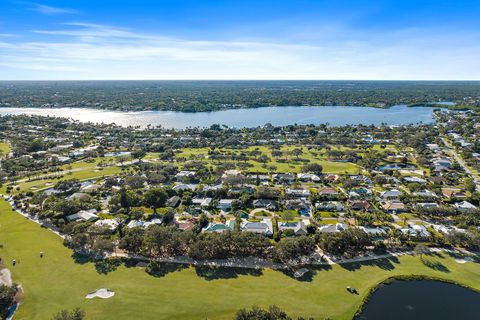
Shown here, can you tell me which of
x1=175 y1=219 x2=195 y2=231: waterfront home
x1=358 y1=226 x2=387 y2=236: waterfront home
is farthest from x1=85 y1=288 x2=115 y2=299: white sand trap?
x1=358 y1=226 x2=387 y2=236: waterfront home

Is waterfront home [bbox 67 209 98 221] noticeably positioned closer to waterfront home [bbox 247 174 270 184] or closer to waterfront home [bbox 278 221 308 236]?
waterfront home [bbox 278 221 308 236]

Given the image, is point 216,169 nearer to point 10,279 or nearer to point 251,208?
point 251,208

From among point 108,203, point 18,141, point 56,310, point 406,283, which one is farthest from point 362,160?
point 18,141

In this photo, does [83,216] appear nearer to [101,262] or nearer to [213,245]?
[101,262]

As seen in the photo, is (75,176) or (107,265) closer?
(107,265)

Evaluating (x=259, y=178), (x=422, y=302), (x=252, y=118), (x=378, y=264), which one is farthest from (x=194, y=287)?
(x=252, y=118)
